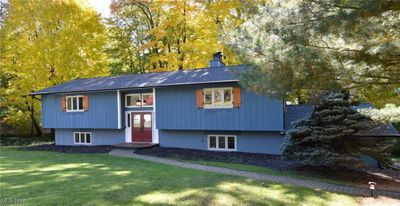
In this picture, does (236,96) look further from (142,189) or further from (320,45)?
(320,45)

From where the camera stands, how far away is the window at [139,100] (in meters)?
16.5

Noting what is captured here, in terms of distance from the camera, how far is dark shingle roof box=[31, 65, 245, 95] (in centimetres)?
1424

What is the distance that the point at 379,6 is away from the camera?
4102 millimetres

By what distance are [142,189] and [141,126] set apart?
9899 mm

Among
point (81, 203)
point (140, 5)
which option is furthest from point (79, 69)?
point (81, 203)

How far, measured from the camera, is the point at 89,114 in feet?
57.0

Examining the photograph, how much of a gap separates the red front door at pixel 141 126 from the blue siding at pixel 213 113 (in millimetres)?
1124

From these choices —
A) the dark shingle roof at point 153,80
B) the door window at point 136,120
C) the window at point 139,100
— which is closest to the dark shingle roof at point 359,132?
the dark shingle roof at point 153,80

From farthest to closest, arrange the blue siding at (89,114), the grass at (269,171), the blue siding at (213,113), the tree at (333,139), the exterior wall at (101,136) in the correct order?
the exterior wall at (101,136), the blue siding at (89,114), the blue siding at (213,113), the tree at (333,139), the grass at (269,171)

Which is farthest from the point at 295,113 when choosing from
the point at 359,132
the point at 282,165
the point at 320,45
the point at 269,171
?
the point at 320,45

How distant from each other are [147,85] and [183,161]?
195 inches

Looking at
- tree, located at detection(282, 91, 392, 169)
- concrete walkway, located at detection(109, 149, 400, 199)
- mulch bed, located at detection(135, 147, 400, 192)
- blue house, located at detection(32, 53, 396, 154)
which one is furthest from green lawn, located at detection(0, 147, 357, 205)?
blue house, located at detection(32, 53, 396, 154)

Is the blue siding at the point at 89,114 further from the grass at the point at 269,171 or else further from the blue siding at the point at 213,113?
the grass at the point at 269,171

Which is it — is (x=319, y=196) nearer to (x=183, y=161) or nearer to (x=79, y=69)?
(x=183, y=161)
